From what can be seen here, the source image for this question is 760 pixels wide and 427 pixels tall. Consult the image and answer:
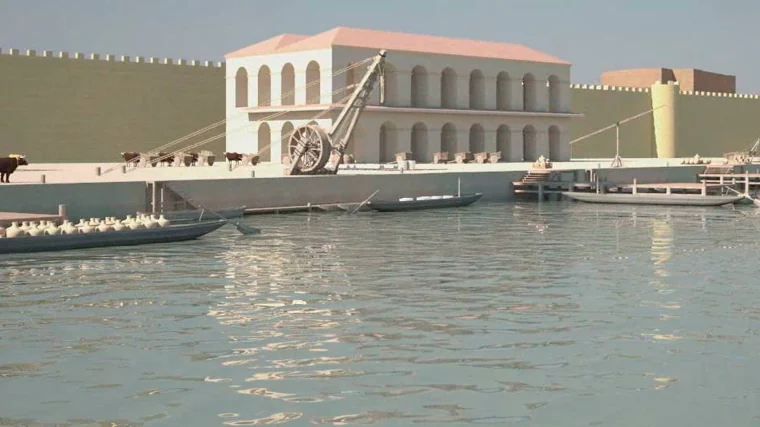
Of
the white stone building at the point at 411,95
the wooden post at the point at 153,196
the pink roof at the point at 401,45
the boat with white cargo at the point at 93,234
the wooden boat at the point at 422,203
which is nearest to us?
the boat with white cargo at the point at 93,234

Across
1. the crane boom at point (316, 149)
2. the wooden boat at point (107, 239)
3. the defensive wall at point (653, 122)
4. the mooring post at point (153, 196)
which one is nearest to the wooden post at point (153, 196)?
the mooring post at point (153, 196)

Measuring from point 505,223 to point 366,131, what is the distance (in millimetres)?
23914

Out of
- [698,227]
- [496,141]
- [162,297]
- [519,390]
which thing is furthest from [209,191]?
[496,141]

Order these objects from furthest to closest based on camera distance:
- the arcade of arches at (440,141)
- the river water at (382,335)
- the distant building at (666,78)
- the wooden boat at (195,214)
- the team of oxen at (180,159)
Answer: the distant building at (666,78)
the arcade of arches at (440,141)
the team of oxen at (180,159)
the wooden boat at (195,214)
the river water at (382,335)

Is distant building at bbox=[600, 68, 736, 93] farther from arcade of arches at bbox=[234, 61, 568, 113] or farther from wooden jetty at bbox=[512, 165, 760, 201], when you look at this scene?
wooden jetty at bbox=[512, 165, 760, 201]

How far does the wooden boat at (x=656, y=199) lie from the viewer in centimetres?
4828

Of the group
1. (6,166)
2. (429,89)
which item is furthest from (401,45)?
(6,166)

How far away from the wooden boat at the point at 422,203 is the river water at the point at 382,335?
12.5 m

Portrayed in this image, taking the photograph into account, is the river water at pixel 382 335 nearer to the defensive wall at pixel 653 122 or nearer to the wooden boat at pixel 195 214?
the wooden boat at pixel 195 214

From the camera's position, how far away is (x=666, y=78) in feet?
353

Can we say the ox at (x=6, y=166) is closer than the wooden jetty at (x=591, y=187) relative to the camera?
Yes

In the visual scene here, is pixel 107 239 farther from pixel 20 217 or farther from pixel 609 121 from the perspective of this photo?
pixel 609 121

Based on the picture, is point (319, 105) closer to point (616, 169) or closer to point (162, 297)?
point (616, 169)

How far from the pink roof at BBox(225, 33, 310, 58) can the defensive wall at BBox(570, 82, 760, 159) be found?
20920 millimetres
